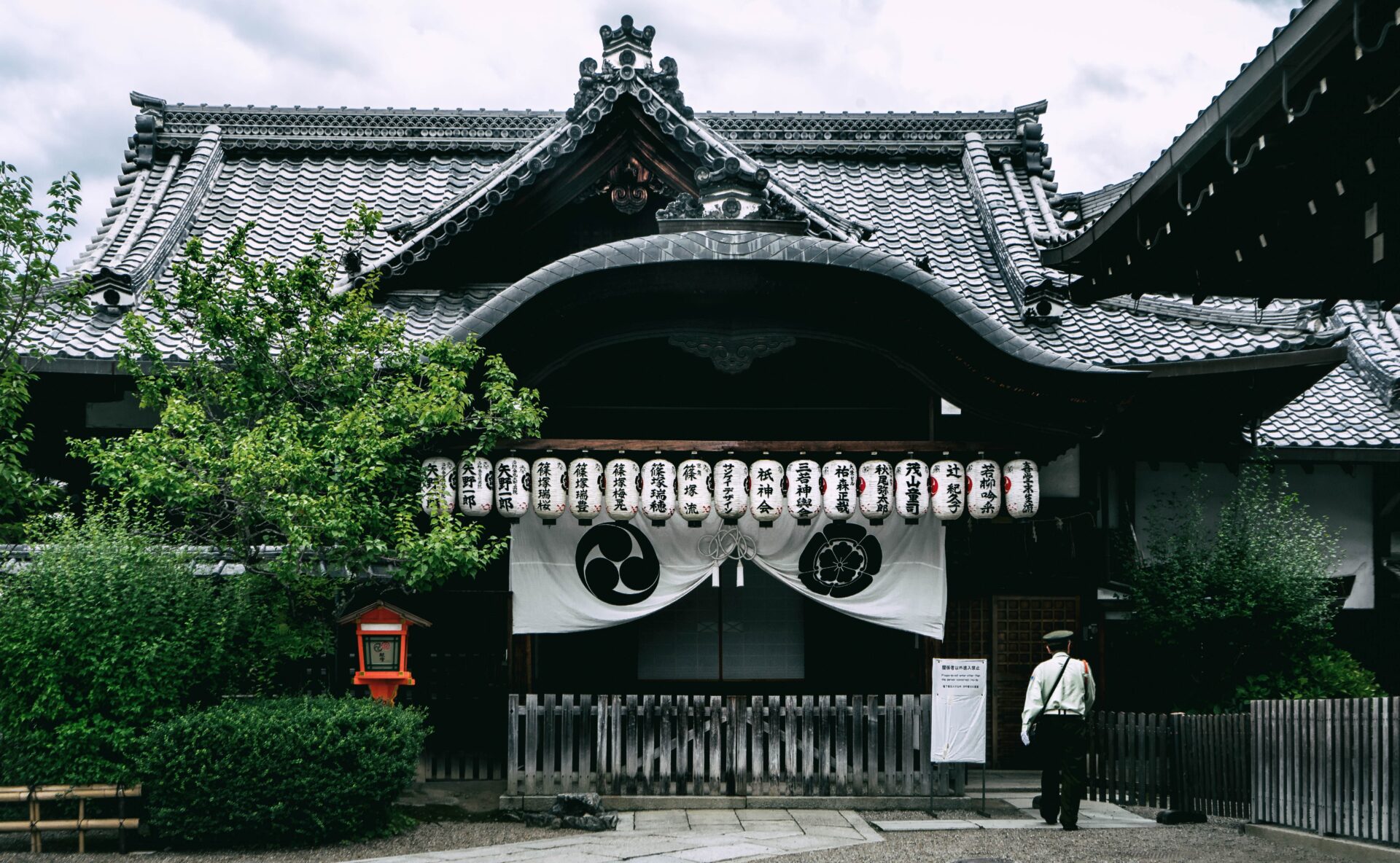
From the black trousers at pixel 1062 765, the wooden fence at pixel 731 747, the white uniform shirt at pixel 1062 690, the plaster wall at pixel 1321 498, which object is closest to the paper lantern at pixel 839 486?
the wooden fence at pixel 731 747

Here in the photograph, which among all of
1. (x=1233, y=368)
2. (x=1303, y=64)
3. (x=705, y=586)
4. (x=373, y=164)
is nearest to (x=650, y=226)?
(x=705, y=586)

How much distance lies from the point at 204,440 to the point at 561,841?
4.41m

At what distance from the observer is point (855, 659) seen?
14406 millimetres

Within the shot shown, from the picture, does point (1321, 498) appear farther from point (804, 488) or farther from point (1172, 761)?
point (804, 488)

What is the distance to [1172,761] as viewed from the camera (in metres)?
11.1

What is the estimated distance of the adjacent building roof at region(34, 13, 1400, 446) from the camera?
1345 centimetres

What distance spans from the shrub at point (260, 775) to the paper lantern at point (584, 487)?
10.0ft

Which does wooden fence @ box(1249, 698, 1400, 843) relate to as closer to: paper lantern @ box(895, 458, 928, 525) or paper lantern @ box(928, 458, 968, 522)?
paper lantern @ box(928, 458, 968, 522)

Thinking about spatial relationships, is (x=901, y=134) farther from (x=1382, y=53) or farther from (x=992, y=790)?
(x=1382, y=53)

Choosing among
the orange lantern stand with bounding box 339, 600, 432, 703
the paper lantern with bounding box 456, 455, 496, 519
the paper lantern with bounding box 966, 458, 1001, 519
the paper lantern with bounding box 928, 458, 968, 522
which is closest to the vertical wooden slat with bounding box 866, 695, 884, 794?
the paper lantern with bounding box 928, 458, 968, 522

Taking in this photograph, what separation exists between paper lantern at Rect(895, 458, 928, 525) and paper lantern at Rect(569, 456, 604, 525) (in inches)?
118

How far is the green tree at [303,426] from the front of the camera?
9.43 m

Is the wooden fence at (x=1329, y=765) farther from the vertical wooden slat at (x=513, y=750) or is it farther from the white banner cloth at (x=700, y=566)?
the vertical wooden slat at (x=513, y=750)

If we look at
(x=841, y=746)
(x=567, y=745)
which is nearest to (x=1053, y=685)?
(x=841, y=746)
